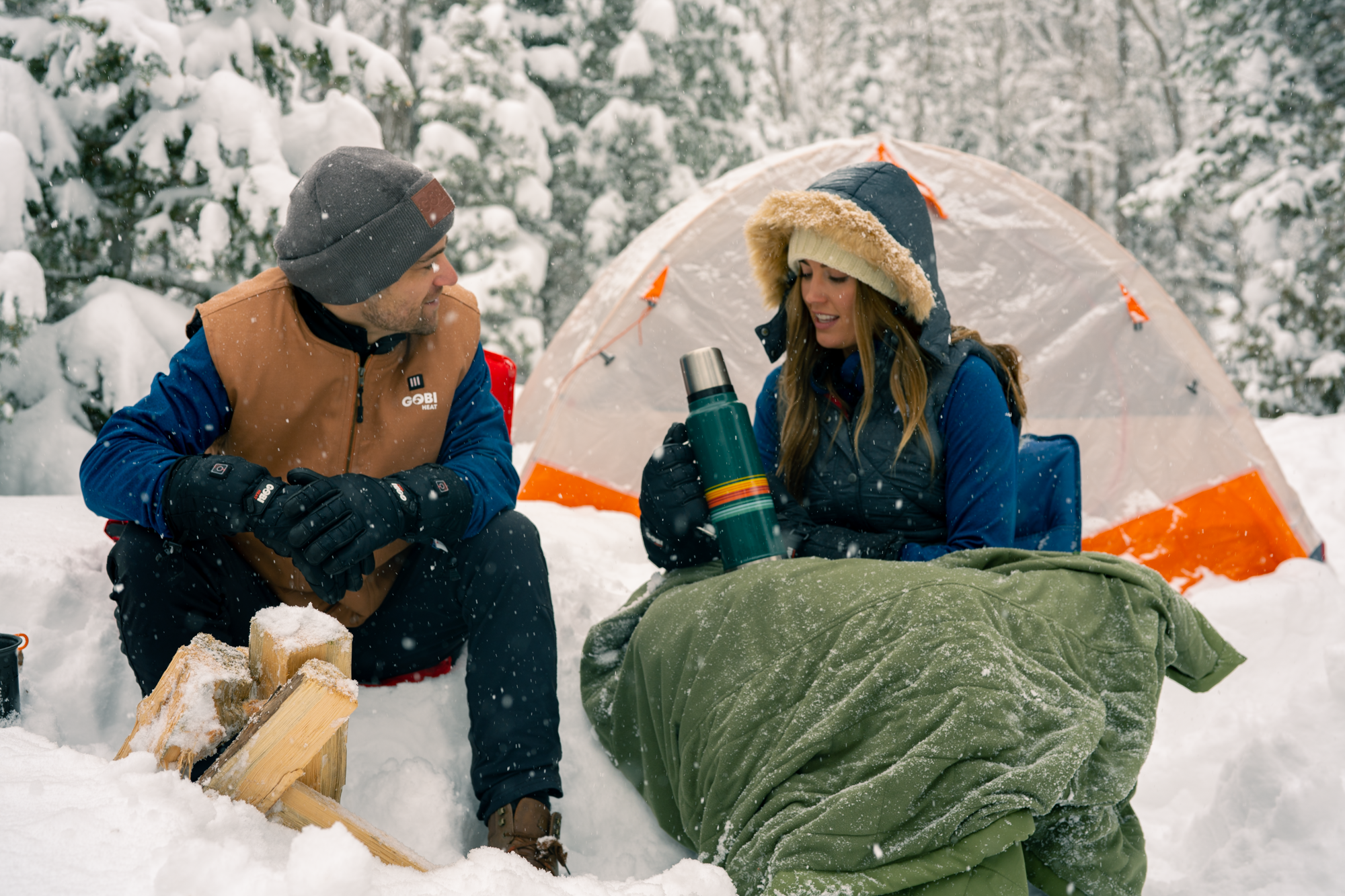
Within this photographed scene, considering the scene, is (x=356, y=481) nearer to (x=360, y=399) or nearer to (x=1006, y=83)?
(x=360, y=399)

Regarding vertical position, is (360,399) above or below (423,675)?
above

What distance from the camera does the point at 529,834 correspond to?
1.63 meters

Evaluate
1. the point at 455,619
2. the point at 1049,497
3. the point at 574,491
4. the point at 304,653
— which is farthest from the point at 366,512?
the point at 574,491

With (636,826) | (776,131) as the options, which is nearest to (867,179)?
(636,826)

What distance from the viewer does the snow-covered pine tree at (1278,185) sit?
7523 mm

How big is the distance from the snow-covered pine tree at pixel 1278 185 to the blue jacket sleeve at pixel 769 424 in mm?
6944

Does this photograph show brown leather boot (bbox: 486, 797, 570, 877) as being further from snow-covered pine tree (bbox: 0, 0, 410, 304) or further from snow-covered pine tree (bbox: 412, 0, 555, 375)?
snow-covered pine tree (bbox: 412, 0, 555, 375)

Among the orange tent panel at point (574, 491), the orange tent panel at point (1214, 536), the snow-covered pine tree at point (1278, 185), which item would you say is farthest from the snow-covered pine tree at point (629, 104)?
the orange tent panel at point (1214, 536)

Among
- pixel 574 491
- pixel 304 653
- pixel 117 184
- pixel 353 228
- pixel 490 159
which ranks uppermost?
pixel 353 228

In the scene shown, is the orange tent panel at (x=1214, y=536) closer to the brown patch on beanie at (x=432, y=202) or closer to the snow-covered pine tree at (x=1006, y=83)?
the brown patch on beanie at (x=432, y=202)

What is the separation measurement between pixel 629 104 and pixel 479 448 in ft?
30.8

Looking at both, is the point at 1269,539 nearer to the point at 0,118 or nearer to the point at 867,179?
the point at 867,179

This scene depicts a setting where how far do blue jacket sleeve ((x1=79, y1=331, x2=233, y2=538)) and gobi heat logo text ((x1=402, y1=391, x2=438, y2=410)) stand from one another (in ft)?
1.17

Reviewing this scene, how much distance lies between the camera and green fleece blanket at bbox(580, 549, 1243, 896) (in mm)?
1373
